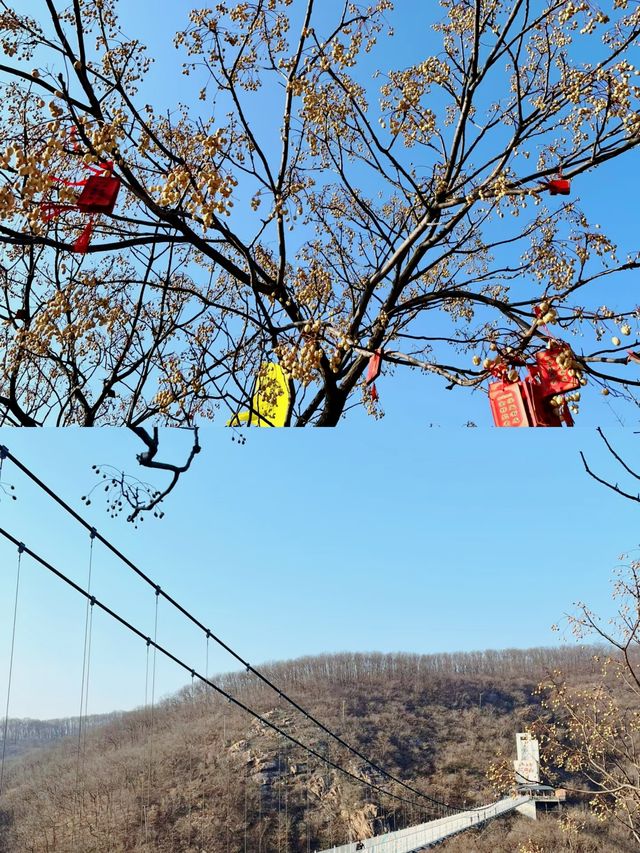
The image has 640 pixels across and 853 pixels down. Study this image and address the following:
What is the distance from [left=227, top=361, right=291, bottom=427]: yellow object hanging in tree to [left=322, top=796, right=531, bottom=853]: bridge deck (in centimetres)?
838

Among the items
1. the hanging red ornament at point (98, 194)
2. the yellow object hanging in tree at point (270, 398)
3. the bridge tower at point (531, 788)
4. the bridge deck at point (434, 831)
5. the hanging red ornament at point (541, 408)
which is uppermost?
the hanging red ornament at point (98, 194)

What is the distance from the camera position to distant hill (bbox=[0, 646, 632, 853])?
35.1 ft

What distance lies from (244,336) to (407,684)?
1087cm

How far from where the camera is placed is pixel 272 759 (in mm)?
13289

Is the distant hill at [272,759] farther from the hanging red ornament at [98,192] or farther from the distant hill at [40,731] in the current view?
the hanging red ornament at [98,192]

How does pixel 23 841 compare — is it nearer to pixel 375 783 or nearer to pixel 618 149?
pixel 375 783

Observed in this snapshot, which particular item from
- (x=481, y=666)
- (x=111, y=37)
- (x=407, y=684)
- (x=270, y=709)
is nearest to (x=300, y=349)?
(x=111, y=37)

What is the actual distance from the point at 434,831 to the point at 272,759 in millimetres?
4662

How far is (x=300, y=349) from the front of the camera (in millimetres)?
1671

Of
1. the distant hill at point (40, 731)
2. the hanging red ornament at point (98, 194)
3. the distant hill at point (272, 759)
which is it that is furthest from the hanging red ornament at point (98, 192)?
the distant hill at point (40, 731)

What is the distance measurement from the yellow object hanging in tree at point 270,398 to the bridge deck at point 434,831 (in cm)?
838

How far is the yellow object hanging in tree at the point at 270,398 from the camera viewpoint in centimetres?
253

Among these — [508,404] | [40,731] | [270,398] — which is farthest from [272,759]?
[508,404]

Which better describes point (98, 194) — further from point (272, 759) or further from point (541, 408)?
point (272, 759)
